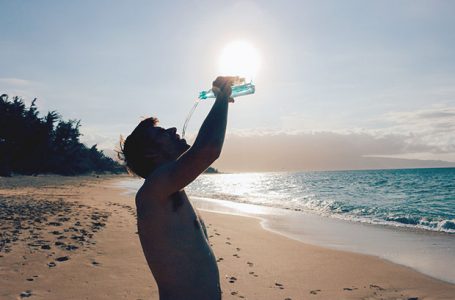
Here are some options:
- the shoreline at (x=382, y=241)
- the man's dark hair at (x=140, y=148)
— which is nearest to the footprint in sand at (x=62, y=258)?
the man's dark hair at (x=140, y=148)

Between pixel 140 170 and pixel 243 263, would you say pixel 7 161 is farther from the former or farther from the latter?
pixel 140 170

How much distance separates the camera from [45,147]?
46156 mm

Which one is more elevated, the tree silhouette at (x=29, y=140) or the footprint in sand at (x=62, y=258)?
the tree silhouette at (x=29, y=140)

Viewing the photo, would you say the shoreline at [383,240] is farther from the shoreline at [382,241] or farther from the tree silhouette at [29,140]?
the tree silhouette at [29,140]

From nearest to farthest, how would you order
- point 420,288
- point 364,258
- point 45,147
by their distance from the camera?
point 420,288 → point 364,258 → point 45,147

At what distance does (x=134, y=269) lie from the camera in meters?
6.89

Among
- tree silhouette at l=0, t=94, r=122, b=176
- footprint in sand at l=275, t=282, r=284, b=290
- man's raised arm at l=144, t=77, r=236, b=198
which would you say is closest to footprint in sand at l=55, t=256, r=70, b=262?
footprint in sand at l=275, t=282, r=284, b=290

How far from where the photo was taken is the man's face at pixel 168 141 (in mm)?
2355

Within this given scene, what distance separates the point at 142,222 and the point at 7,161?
4516 cm

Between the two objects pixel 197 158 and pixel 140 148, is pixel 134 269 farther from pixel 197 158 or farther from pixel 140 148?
pixel 197 158

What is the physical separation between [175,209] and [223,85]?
79 centimetres

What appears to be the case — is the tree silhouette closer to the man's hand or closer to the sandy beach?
the sandy beach

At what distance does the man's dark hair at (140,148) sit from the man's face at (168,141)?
1.8 inches

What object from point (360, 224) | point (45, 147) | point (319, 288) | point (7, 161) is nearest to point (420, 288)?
point (319, 288)
